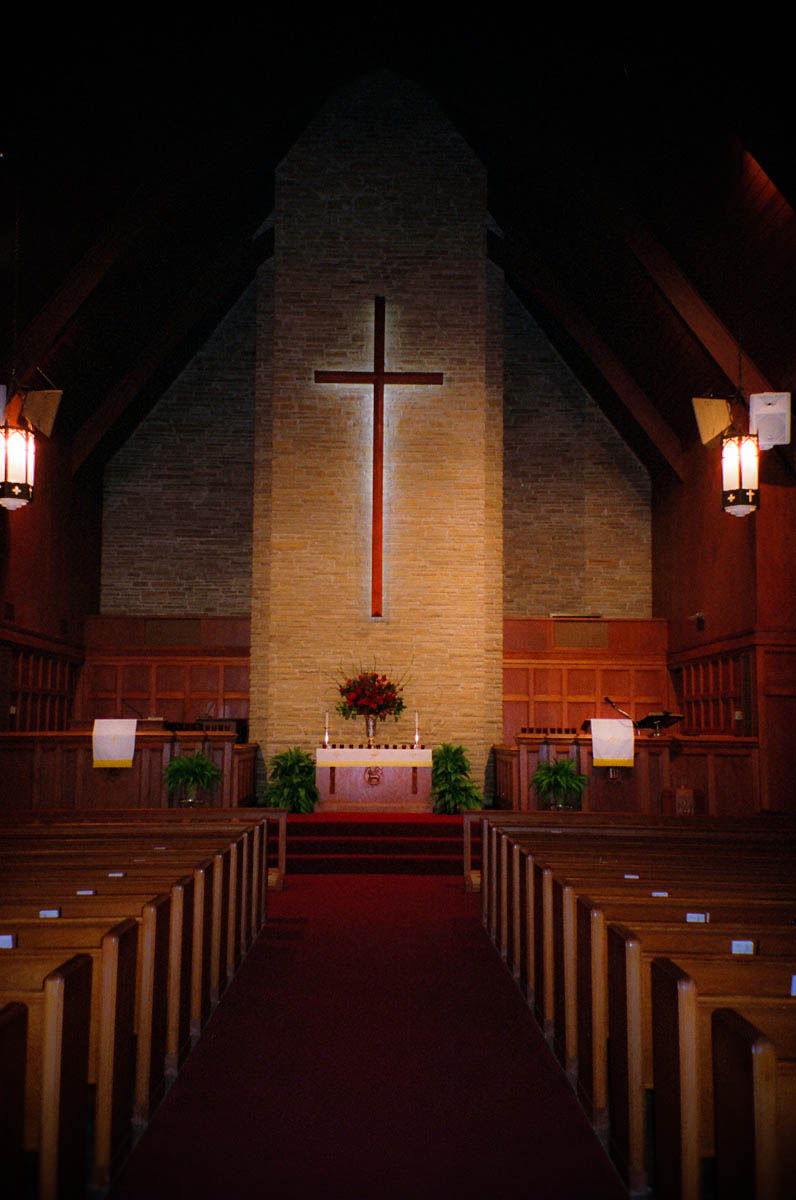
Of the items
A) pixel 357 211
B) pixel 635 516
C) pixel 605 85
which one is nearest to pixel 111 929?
pixel 605 85

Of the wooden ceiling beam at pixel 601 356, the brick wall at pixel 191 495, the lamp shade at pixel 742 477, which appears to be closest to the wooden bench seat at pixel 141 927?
the lamp shade at pixel 742 477

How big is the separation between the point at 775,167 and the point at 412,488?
550cm

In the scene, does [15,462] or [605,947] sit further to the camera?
[15,462]

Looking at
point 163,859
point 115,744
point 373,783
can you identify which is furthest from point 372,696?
point 163,859

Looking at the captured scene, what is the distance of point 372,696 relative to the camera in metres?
10.6

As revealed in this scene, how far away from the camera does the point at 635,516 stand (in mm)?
14656

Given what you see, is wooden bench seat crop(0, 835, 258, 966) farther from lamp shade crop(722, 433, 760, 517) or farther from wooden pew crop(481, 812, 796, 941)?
lamp shade crop(722, 433, 760, 517)

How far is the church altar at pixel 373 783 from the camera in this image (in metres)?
10.4

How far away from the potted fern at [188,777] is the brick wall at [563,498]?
A: 247 inches

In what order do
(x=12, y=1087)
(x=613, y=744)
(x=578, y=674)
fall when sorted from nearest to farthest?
(x=12, y=1087) → (x=613, y=744) → (x=578, y=674)

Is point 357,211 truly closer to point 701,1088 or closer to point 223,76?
point 223,76

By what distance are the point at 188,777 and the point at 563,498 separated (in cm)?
763

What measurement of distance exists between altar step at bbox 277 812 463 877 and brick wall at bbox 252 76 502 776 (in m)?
2.23

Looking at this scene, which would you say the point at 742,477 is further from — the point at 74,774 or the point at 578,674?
the point at 74,774
